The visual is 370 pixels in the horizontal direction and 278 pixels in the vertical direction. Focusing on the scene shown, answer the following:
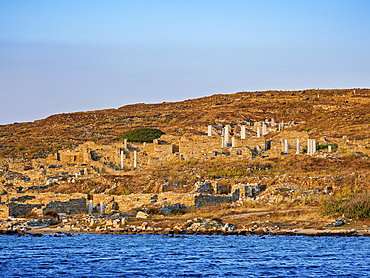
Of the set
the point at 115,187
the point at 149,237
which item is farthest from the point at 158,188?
the point at 149,237

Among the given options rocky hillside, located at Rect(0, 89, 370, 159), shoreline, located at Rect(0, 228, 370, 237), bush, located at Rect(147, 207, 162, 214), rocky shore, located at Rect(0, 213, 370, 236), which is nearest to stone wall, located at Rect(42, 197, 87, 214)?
rocky shore, located at Rect(0, 213, 370, 236)

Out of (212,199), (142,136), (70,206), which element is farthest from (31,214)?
(142,136)

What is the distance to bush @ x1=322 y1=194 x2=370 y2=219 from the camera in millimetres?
26867

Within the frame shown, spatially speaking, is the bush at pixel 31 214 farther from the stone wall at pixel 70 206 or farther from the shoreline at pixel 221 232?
the shoreline at pixel 221 232

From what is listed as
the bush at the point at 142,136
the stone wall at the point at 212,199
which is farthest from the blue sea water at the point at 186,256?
the bush at the point at 142,136

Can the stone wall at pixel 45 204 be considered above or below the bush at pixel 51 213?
above

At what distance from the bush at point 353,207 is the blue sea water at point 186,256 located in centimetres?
414

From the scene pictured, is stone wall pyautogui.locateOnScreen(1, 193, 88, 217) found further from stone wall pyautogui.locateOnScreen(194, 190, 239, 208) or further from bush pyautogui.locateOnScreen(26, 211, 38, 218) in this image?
stone wall pyautogui.locateOnScreen(194, 190, 239, 208)

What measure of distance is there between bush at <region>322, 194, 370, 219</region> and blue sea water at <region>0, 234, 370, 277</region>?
4137 millimetres

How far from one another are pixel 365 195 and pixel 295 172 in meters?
10.4

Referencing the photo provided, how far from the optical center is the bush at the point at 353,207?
Result: 26867 millimetres

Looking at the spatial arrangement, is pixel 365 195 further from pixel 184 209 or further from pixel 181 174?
pixel 181 174

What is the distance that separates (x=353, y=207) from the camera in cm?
2736

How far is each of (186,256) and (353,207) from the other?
38.1ft
